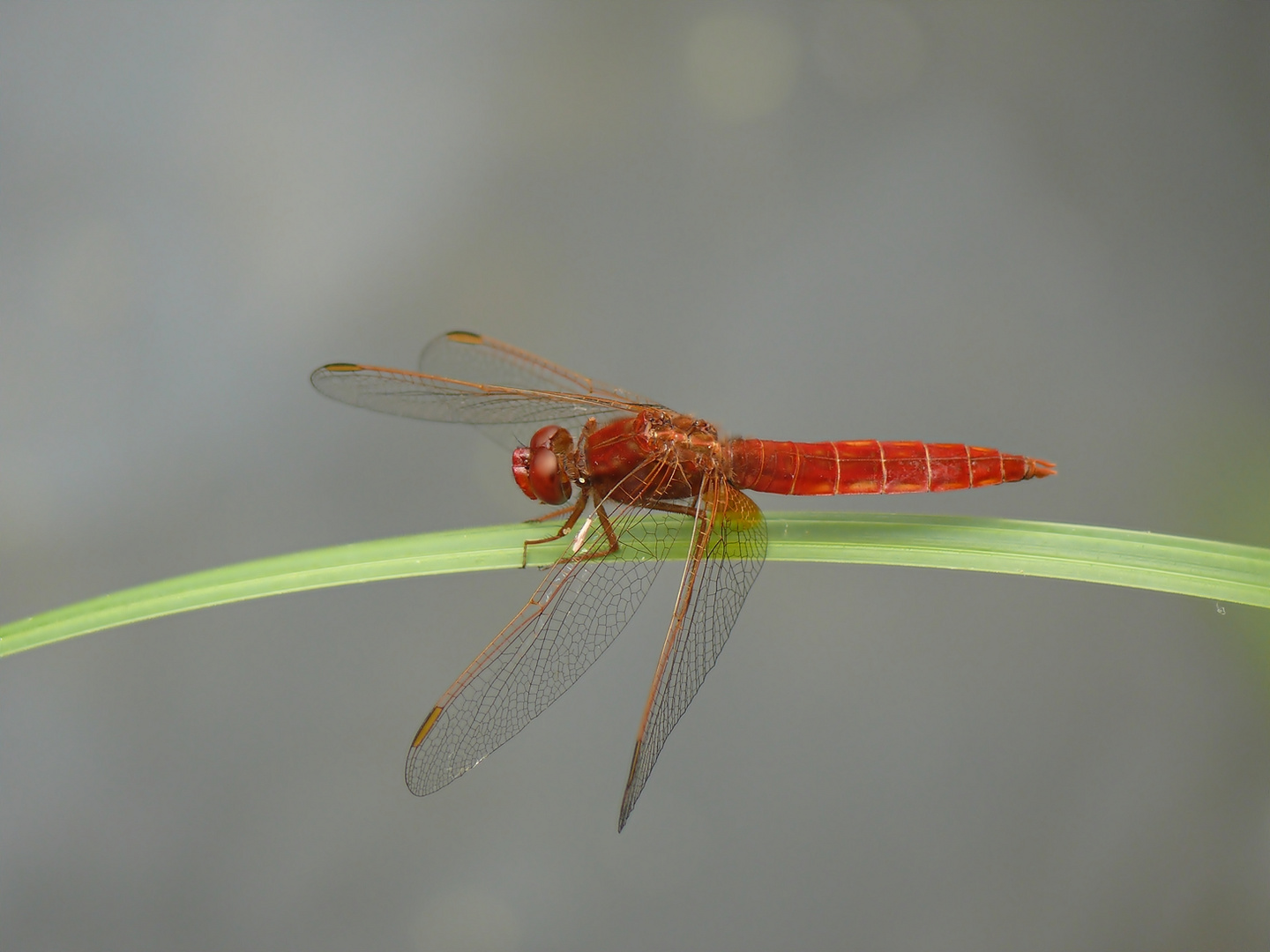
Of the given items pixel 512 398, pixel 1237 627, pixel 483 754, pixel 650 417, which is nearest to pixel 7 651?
pixel 483 754

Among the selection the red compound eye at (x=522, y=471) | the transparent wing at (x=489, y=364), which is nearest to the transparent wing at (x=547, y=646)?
the red compound eye at (x=522, y=471)

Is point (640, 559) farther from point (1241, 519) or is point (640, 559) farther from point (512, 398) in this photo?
point (1241, 519)

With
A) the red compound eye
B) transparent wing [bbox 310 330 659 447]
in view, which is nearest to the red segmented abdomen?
transparent wing [bbox 310 330 659 447]

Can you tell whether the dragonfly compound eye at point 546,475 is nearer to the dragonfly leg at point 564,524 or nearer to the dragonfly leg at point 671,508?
the dragonfly leg at point 564,524

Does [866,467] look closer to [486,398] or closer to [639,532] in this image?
[639,532]

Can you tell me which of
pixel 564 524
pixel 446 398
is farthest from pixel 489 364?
pixel 564 524

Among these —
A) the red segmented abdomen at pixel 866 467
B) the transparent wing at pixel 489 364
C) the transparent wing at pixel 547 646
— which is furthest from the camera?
the transparent wing at pixel 489 364
